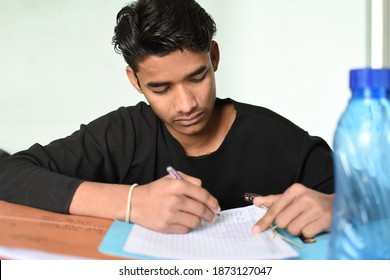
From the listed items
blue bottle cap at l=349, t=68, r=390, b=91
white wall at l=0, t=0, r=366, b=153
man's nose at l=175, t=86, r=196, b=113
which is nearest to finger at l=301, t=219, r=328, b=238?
blue bottle cap at l=349, t=68, r=390, b=91

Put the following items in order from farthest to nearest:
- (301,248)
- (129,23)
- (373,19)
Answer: (373,19) < (129,23) < (301,248)

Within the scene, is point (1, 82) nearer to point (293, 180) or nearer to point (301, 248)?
point (293, 180)

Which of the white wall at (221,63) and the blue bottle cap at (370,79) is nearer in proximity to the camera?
the blue bottle cap at (370,79)

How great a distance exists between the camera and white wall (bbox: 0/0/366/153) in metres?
2.31

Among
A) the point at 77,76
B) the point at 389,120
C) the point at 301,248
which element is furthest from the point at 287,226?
the point at 77,76

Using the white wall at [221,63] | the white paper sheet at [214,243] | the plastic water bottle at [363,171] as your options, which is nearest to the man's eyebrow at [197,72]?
the white paper sheet at [214,243]

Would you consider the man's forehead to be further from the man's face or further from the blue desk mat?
the blue desk mat

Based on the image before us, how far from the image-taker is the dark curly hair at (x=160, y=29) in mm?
1122

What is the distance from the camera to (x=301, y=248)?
2.46 feet

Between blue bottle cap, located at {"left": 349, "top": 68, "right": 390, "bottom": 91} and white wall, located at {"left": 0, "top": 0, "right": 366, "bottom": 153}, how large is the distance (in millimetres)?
1802

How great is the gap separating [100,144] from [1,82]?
1.51 metres

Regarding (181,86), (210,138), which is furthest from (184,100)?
(210,138)

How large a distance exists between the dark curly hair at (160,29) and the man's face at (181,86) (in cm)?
2

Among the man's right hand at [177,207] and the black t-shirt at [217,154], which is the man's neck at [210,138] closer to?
the black t-shirt at [217,154]
